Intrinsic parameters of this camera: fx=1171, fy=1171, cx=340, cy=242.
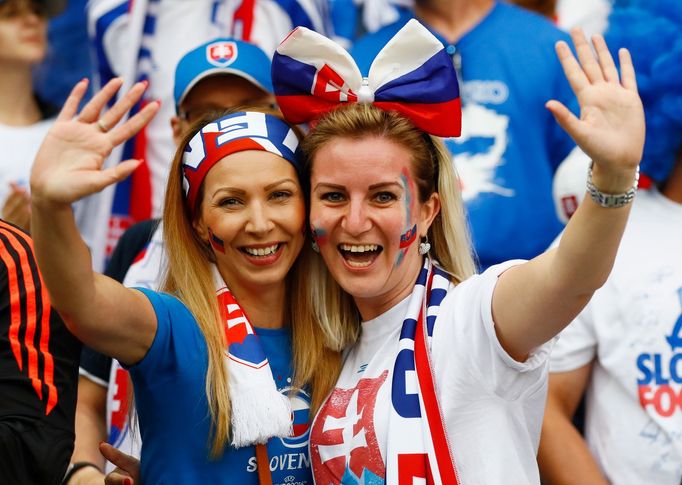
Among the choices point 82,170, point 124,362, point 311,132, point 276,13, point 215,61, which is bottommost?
point 124,362

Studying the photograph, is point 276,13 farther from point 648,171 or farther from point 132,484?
point 132,484

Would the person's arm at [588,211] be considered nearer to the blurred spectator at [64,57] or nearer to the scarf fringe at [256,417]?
the scarf fringe at [256,417]

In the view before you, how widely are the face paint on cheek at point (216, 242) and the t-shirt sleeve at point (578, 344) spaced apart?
1219 mm

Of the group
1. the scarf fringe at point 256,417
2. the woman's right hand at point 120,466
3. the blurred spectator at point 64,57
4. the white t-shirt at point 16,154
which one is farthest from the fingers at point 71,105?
the blurred spectator at point 64,57

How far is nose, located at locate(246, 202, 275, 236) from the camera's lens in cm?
323

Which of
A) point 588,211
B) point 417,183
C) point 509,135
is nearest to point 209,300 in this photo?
point 417,183

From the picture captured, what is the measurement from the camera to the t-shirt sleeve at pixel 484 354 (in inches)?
112

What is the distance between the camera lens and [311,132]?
337cm

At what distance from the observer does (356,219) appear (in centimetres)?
318

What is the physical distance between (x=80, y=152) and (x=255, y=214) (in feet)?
2.33

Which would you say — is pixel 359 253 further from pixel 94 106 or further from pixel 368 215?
pixel 94 106

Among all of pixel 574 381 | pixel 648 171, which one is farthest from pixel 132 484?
pixel 648 171

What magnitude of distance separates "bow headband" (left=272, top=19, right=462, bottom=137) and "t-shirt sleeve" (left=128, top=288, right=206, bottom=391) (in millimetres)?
721

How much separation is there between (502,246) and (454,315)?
57.5 inches
